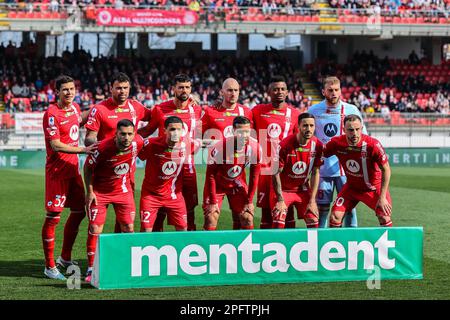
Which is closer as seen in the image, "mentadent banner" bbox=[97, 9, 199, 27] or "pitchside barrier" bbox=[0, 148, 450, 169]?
"pitchside barrier" bbox=[0, 148, 450, 169]

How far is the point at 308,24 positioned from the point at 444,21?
23.4 ft

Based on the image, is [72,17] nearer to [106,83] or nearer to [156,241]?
[106,83]

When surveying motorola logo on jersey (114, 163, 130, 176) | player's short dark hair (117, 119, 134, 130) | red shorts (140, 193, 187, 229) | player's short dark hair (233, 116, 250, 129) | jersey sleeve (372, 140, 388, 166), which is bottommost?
red shorts (140, 193, 187, 229)

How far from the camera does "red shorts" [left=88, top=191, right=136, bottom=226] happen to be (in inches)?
368

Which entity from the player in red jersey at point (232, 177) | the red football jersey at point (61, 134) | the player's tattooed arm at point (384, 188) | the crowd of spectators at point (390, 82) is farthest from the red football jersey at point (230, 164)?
the crowd of spectators at point (390, 82)

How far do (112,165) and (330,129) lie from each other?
3.07m

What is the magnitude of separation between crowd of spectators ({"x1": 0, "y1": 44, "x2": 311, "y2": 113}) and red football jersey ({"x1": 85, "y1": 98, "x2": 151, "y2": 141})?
83.2ft

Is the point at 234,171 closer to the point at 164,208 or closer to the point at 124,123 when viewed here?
the point at 164,208

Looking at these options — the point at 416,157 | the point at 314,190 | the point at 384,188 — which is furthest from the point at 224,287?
the point at 416,157

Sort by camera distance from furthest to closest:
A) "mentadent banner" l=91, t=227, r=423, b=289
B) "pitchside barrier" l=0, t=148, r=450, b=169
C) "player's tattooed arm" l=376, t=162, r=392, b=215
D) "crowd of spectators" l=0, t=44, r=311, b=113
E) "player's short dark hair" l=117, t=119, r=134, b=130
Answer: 1. "crowd of spectators" l=0, t=44, r=311, b=113
2. "pitchside barrier" l=0, t=148, r=450, b=169
3. "player's tattooed arm" l=376, t=162, r=392, b=215
4. "player's short dark hair" l=117, t=119, r=134, b=130
5. "mentadent banner" l=91, t=227, r=423, b=289

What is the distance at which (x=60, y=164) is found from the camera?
9703 mm

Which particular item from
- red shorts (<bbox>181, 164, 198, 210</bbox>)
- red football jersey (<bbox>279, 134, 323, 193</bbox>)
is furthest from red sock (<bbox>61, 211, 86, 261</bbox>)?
red football jersey (<bbox>279, 134, 323, 193</bbox>)

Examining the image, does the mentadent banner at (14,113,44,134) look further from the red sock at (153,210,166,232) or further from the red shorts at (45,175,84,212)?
the red shorts at (45,175,84,212)

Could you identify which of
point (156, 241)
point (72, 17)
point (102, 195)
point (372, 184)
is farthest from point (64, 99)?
point (72, 17)
